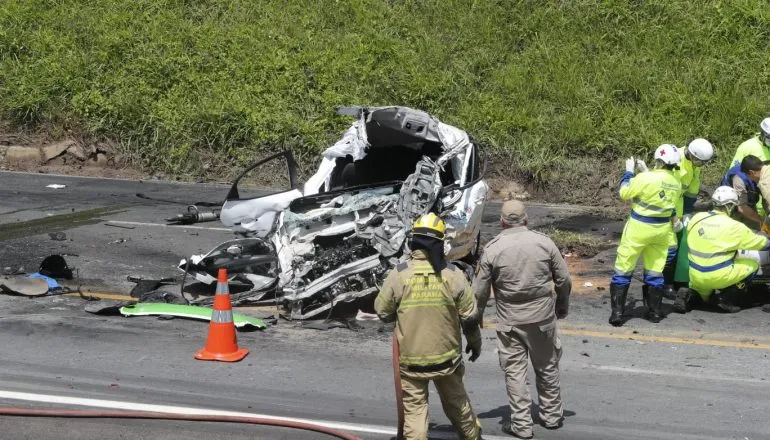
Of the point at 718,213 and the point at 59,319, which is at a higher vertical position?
the point at 718,213

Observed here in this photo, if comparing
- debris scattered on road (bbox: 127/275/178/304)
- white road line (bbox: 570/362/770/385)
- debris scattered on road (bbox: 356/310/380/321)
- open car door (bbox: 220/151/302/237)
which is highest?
open car door (bbox: 220/151/302/237)

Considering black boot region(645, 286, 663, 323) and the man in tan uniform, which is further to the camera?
black boot region(645, 286, 663, 323)

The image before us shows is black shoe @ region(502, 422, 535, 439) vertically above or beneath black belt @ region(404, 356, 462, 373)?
beneath

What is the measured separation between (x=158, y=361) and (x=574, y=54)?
45.7 feet

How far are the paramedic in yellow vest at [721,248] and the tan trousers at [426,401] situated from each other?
15.1 ft

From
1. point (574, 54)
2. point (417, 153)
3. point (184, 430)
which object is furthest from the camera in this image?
point (574, 54)

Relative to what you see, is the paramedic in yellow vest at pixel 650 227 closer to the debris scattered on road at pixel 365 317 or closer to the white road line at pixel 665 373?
the white road line at pixel 665 373

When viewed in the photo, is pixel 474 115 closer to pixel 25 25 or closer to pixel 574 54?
pixel 574 54

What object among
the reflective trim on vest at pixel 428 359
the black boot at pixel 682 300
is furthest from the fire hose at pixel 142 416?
the black boot at pixel 682 300

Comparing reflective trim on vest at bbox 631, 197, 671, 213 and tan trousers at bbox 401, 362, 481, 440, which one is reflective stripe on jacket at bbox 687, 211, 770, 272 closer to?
reflective trim on vest at bbox 631, 197, 671, 213

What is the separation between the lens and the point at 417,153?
12164 millimetres

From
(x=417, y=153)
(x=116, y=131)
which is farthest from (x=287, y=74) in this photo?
(x=417, y=153)

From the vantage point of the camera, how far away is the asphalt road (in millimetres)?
7012

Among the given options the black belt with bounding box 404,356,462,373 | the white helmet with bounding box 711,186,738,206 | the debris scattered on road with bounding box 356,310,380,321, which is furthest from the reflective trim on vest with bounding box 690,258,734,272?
the black belt with bounding box 404,356,462,373
